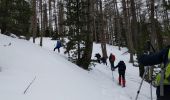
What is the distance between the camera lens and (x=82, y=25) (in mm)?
19297

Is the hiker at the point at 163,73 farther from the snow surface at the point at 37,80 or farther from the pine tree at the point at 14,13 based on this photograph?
the pine tree at the point at 14,13

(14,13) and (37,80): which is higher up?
(14,13)

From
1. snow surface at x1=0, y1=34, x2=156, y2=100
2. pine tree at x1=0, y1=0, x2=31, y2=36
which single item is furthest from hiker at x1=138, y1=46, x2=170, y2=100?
pine tree at x1=0, y1=0, x2=31, y2=36

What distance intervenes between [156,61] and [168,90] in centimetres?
44

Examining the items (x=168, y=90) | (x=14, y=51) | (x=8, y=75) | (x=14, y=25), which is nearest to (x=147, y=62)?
(x=168, y=90)

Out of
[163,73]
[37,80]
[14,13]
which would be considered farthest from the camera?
[14,13]

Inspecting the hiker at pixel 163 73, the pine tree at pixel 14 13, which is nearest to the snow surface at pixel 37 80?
the hiker at pixel 163 73

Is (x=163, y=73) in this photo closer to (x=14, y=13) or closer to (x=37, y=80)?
(x=37, y=80)

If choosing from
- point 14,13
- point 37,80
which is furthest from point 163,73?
point 14,13

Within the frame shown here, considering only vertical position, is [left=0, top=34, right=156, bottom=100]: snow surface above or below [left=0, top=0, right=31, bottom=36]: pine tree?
below

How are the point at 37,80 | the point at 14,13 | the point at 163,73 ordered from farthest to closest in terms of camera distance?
the point at 14,13 → the point at 37,80 → the point at 163,73

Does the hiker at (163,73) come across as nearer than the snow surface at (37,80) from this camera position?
Yes

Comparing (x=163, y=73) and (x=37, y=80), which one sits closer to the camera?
(x=163, y=73)

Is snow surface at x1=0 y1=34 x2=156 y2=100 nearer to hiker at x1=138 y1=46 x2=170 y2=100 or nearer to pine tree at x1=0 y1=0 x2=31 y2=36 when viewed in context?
hiker at x1=138 y1=46 x2=170 y2=100
